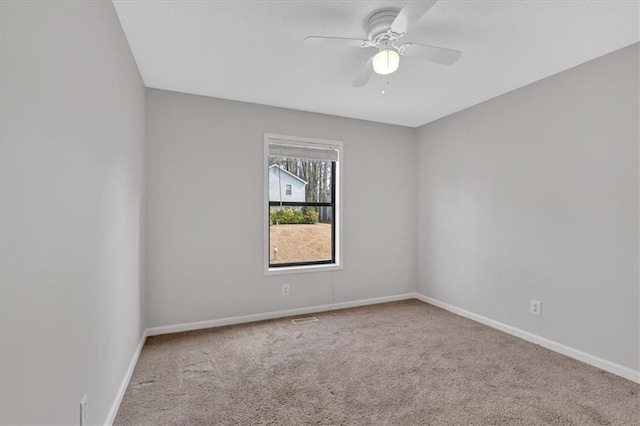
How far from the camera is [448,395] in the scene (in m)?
2.07

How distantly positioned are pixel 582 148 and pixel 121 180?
11.4 feet

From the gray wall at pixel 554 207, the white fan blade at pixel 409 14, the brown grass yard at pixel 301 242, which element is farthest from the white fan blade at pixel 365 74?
the brown grass yard at pixel 301 242

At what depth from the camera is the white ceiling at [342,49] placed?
1871 millimetres

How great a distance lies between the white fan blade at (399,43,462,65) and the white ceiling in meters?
0.19

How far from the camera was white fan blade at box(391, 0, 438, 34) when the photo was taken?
1.51 meters

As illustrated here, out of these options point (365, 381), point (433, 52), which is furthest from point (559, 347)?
point (433, 52)

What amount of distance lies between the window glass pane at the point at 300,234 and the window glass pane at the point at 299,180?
138mm

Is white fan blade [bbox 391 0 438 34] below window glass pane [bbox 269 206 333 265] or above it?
above

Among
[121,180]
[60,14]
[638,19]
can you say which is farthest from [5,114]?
[638,19]

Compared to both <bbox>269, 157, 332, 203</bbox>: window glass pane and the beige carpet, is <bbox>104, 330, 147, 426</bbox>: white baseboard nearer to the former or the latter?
the beige carpet

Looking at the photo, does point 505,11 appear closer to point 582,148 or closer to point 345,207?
point 582,148

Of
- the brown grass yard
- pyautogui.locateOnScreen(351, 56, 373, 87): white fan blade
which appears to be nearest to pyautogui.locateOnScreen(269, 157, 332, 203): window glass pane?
the brown grass yard

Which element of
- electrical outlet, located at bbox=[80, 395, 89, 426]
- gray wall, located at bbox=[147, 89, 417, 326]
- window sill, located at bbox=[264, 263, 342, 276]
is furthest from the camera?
window sill, located at bbox=[264, 263, 342, 276]

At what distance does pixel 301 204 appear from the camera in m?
3.83
